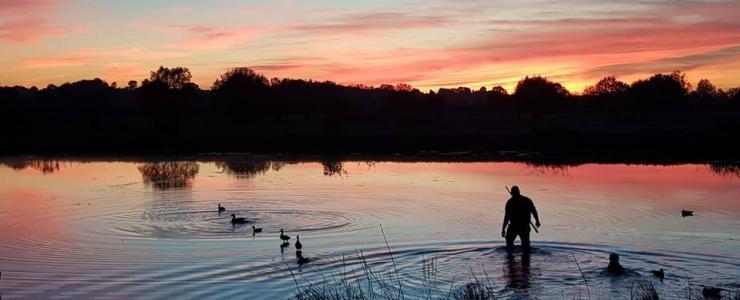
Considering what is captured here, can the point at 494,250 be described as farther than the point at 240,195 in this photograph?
No

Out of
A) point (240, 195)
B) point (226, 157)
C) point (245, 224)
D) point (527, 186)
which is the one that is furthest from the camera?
point (226, 157)

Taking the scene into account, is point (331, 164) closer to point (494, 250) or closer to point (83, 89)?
point (494, 250)

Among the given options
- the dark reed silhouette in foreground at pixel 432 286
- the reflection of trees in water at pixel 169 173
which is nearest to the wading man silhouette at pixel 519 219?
the dark reed silhouette in foreground at pixel 432 286

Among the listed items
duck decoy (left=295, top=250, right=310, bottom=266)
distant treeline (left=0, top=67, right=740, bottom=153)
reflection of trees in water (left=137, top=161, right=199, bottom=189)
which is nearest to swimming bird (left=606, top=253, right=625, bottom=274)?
duck decoy (left=295, top=250, right=310, bottom=266)

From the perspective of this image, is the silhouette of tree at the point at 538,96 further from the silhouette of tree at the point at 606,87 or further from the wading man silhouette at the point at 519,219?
the wading man silhouette at the point at 519,219

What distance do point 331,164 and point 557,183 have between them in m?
17.5

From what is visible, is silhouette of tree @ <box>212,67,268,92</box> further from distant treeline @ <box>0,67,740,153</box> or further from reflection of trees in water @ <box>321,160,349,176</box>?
reflection of trees in water @ <box>321,160,349,176</box>

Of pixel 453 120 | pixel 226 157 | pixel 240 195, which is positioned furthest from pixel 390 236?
→ pixel 453 120

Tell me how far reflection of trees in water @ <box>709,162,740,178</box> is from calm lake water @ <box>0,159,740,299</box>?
269 millimetres

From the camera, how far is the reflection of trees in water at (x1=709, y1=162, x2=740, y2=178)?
3934 cm

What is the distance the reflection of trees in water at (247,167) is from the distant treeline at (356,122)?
48.5ft

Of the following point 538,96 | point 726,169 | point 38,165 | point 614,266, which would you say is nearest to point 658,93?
point 538,96

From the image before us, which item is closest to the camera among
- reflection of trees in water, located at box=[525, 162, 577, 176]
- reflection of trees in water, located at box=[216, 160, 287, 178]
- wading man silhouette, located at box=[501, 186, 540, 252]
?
wading man silhouette, located at box=[501, 186, 540, 252]

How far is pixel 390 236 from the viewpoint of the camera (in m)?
22.0
